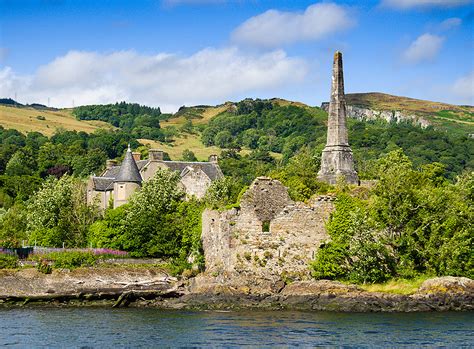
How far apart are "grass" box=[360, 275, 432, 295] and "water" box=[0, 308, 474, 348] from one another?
2.75 metres

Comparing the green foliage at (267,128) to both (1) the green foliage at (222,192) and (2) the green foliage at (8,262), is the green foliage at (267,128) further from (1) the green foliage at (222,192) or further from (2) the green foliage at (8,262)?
(2) the green foliage at (8,262)

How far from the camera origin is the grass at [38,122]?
16150 centimetres

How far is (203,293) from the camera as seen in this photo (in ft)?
146

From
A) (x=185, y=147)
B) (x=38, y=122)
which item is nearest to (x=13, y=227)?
(x=185, y=147)

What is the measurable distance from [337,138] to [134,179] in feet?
66.7

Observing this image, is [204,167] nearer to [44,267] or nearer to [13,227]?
[13,227]

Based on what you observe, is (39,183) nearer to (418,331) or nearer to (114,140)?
(114,140)

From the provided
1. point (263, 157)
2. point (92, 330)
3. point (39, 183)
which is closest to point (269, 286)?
point (92, 330)

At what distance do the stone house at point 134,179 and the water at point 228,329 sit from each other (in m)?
25.3

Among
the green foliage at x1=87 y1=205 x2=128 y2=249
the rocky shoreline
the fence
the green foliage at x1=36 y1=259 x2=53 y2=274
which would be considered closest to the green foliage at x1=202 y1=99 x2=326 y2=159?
the green foliage at x1=87 y1=205 x2=128 y2=249

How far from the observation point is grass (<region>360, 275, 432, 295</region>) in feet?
137

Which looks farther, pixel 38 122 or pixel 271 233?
pixel 38 122

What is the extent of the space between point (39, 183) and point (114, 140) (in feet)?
154

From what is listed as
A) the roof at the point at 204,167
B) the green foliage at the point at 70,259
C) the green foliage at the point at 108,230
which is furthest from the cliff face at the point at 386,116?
the green foliage at the point at 70,259
